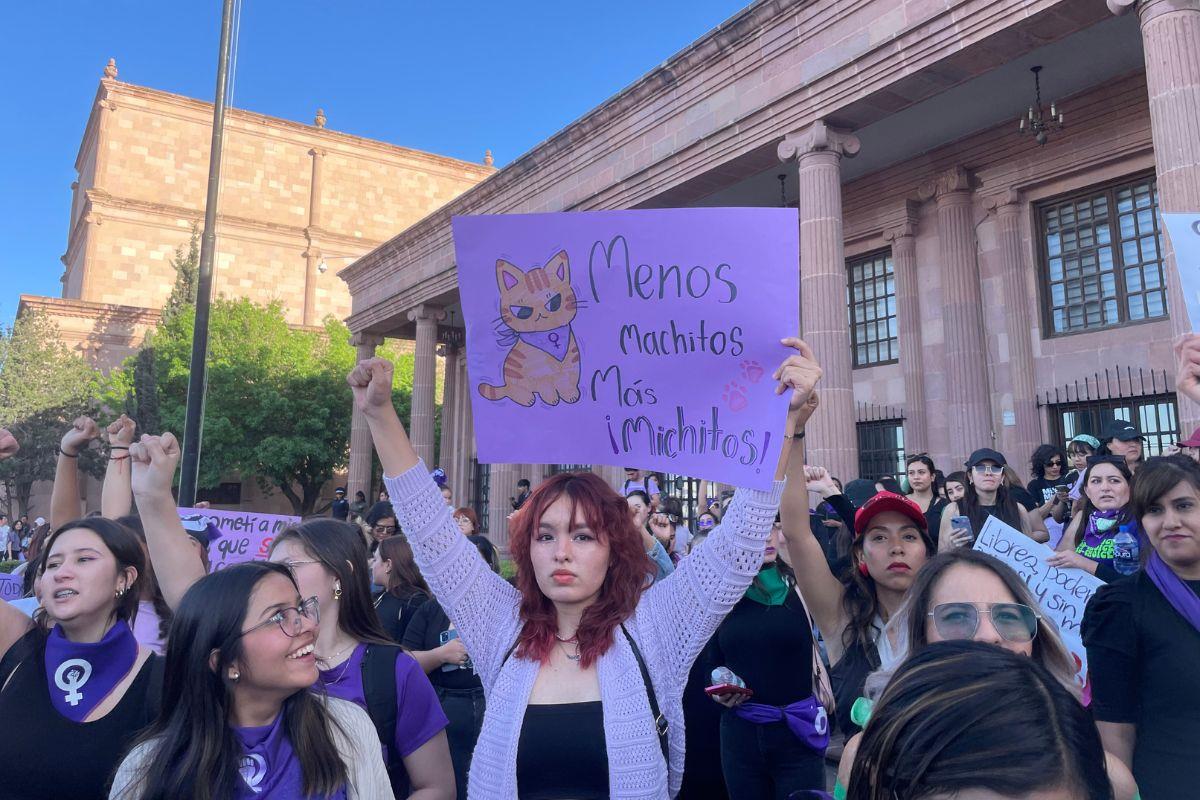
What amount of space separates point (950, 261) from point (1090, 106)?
121 inches

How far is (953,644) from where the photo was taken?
1146mm

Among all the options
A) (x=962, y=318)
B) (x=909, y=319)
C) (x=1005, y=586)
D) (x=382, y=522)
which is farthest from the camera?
(x=909, y=319)

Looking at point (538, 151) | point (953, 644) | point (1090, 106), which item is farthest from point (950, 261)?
point (953, 644)

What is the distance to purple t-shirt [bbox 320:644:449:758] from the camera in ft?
8.97

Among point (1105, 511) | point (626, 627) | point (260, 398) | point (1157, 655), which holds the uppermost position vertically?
point (260, 398)

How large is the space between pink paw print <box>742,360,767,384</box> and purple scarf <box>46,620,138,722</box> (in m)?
2.36

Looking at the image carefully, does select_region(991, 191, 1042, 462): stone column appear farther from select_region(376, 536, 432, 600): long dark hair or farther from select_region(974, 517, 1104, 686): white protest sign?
select_region(376, 536, 432, 600): long dark hair

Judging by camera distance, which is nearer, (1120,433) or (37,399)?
(1120,433)

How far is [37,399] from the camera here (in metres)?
33.0

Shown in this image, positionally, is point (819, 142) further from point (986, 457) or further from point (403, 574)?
point (403, 574)

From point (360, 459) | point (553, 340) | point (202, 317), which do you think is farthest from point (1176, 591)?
point (360, 459)

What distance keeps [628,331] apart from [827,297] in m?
8.89

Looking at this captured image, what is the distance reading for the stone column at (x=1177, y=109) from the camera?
808cm

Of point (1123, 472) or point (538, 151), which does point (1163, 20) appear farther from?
point (538, 151)
